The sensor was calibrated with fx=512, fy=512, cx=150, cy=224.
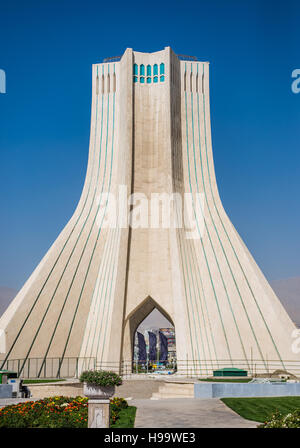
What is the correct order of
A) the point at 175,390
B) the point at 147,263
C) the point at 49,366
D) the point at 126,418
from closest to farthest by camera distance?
the point at 126,418, the point at 175,390, the point at 49,366, the point at 147,263

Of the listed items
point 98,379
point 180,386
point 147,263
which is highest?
point 147,263

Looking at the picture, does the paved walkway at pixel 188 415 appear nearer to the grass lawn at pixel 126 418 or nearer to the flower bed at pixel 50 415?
the grass lawn at pixel 126 418

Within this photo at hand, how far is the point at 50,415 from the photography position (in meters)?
9.45

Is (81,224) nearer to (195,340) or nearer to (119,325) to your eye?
(119,325)

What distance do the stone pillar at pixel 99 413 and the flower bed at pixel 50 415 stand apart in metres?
0.97

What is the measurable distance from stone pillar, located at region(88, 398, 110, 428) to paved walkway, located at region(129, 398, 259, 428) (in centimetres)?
117

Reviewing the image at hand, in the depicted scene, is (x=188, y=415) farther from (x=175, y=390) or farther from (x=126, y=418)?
(x=175, y=390)

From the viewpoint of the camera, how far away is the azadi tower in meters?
21.8

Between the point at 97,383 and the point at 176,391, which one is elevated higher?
the point at 97,383

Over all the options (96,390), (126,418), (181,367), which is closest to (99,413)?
(126,418)

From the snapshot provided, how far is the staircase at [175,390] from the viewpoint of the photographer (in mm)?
15306

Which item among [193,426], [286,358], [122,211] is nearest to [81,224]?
[122,211]

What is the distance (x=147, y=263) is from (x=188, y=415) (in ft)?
50.3

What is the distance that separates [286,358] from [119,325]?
7.13 metres
